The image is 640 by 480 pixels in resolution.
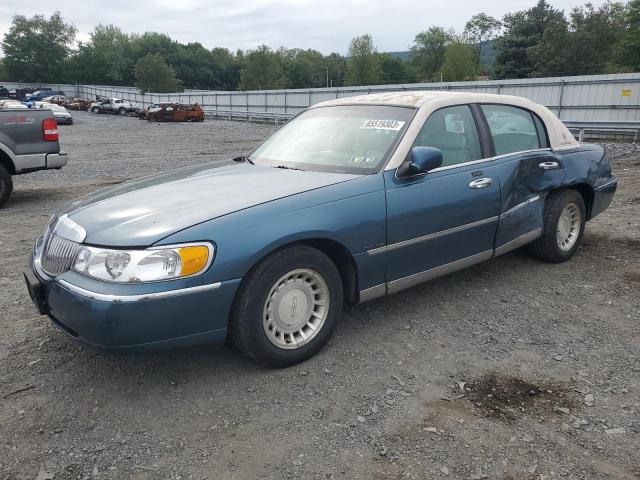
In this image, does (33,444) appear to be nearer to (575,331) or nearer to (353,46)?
(575,331)

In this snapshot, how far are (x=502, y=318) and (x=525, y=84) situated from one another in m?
19.7

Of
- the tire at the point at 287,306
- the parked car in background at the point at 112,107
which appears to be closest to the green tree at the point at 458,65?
the parked car in background at the point at 112,107

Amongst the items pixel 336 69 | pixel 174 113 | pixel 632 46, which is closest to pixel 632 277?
pixel 174 113

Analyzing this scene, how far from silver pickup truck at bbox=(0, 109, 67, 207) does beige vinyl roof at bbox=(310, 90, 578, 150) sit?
5.69m

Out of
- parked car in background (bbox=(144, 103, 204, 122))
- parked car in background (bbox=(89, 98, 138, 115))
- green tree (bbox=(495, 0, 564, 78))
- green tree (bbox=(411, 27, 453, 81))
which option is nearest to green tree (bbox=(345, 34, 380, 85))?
green tree (bbox=(411, 27, 453, 81))

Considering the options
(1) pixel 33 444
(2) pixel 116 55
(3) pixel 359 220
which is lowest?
(1) pixel 33 444

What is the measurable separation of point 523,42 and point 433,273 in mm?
54623

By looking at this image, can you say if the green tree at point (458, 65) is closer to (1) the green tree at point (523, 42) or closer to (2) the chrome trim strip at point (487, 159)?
(1) the green tree at point (523, 42)

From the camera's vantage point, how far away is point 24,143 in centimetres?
843

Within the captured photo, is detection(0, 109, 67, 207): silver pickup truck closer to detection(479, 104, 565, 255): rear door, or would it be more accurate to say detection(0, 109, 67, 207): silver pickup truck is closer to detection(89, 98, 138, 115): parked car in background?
detection(479, 104, 565, 255): rear door

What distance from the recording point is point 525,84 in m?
21.5

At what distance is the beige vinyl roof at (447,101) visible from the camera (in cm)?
414

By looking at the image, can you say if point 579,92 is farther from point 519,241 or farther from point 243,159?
point 243,159

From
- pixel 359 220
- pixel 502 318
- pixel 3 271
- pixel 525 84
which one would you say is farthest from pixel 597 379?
pixel 525 84
